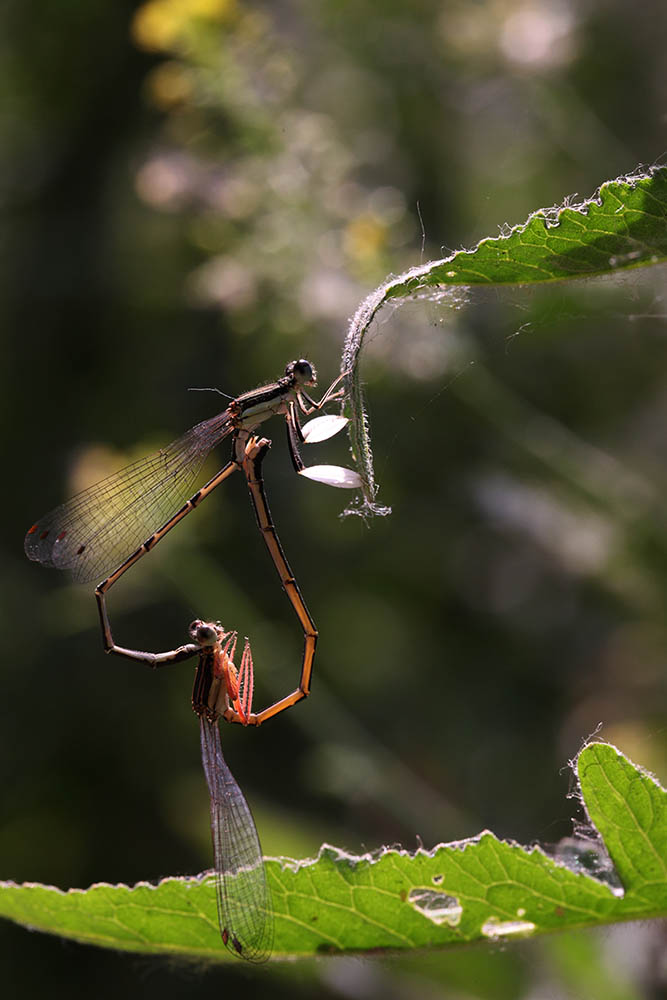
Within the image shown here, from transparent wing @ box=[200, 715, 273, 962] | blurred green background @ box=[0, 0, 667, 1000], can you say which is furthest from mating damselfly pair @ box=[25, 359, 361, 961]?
blurred green background @ box=[0, 0, 667, 1000]

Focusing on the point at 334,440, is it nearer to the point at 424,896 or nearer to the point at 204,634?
the point at 204,634

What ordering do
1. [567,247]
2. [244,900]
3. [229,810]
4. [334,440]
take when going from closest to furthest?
[567,247]
[244,900]
[229,810]
[334,440]

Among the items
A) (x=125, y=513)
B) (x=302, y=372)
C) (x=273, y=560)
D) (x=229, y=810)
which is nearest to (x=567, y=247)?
(x=302, y=372)

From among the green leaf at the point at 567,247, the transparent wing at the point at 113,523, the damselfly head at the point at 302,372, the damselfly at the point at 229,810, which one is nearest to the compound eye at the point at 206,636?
the damselfly at the point at 229,810

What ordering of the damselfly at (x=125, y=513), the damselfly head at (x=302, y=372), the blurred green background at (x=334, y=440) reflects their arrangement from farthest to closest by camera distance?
the blurred green background at (x=334, y=440)
the damselfly at (x=125, y=513)
the damselfly head at (x=302, y=372)

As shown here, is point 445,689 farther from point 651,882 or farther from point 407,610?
point 651,882

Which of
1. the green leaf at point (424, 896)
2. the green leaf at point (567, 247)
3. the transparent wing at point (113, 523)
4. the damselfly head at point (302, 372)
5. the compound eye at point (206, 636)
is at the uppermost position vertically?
the damselfly head at point (302, 372)

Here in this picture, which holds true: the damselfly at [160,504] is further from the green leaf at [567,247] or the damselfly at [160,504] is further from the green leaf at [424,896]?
the green leaf at [567,247]

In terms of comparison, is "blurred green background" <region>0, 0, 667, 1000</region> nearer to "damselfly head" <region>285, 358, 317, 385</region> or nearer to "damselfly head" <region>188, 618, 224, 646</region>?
"damselfly head" <region>285, 358, 317, 385</region>
